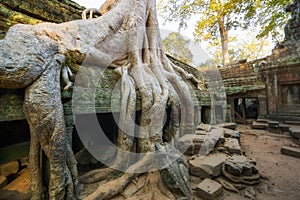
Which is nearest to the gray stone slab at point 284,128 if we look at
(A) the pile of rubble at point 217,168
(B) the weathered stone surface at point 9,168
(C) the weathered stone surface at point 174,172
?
(A) the pile of rubble at point 217,168

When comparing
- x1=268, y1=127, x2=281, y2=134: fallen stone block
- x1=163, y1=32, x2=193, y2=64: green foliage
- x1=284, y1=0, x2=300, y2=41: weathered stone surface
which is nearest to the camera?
x1=268, y1=127, x2=281, y2=134: fallen stone block

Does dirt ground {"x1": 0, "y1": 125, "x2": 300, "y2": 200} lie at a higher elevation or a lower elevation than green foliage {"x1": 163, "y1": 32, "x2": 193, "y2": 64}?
lower

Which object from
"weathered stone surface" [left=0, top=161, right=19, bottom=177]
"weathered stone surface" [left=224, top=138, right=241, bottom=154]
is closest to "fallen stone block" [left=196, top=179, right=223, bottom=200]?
"weathered stone surface" [left=224, top=138, right=241, bottom=154]

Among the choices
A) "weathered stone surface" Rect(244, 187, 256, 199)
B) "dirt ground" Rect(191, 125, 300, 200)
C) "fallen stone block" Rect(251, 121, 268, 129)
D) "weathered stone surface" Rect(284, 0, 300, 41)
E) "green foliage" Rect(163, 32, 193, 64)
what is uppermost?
"green foliage" Rect(163, 32, 193, 64)

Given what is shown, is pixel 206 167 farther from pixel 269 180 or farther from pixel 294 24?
pixel 294 24

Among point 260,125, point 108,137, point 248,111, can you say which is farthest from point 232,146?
point 248,111

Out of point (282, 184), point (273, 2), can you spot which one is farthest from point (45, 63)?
point (273, 2)

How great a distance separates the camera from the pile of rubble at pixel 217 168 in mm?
2113

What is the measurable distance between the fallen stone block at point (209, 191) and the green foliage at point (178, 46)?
672 inches

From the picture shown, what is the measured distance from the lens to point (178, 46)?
61.3 feet

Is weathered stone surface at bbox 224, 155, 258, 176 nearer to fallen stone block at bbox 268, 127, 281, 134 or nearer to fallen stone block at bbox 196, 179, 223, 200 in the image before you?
fallen stone block at bbox 196, 179, 223, 200

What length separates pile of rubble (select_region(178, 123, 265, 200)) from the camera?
6.93ft

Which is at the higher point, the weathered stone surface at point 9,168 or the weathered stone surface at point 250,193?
the weathered stone surface at point 9,168

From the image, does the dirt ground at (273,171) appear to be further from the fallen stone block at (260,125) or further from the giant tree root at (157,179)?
the fallen stone block at (260,125)
